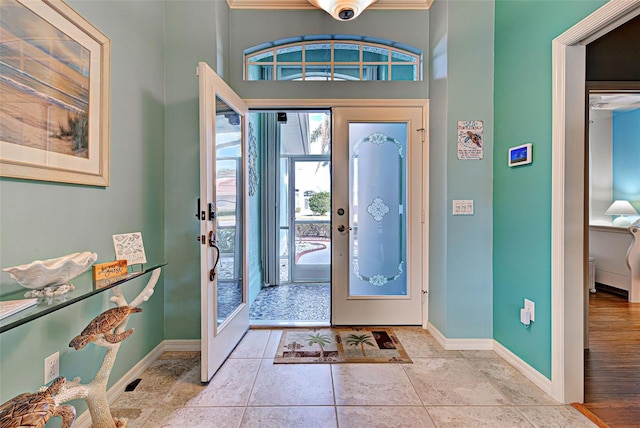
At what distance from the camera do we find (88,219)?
148 cm

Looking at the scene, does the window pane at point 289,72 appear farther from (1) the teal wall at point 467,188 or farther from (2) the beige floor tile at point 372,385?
(2) the beige floor tile at point 372,385

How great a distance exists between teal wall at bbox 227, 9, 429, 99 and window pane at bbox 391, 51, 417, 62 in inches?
3.8

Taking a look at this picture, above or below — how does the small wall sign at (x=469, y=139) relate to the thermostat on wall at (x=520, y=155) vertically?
above

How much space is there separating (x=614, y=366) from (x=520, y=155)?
1664mm

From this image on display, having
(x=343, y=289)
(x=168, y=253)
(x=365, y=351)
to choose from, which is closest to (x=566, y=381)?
(x=365, y=351)

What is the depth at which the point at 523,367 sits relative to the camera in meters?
1.90

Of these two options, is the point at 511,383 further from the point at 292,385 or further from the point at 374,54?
the point at 374,54

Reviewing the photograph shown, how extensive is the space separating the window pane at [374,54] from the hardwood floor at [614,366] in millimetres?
2934

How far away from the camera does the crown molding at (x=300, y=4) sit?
96.7 inches

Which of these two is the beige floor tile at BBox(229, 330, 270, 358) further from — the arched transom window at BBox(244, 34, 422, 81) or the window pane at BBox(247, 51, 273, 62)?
the window pane at BBox(247, 51, 273, 62)

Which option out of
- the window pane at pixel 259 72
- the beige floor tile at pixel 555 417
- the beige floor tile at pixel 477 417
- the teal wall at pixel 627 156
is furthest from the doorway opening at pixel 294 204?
the teal wall at pixel 627 156

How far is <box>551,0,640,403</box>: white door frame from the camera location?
1.61 m

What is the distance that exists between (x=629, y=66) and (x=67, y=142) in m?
3.82

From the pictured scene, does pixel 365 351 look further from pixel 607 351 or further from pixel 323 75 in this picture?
pixel 323 75
